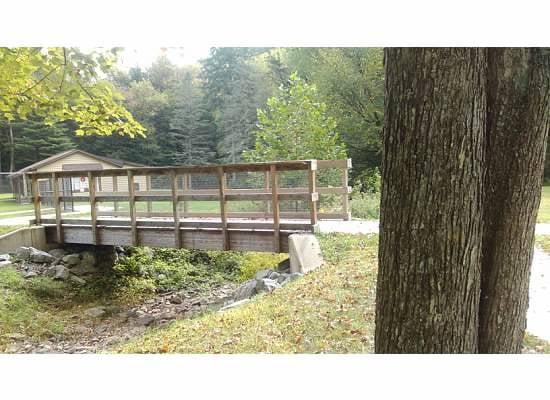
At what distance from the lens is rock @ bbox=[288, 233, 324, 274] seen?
9.05 feet

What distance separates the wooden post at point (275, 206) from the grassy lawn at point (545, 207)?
1486 mm

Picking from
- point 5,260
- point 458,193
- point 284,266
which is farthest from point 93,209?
point 458,193

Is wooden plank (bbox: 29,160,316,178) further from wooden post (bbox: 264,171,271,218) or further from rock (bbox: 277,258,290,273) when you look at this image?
rock (bbox: 277,258,290,273)

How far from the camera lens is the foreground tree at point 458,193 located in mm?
960

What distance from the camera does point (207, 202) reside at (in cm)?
327

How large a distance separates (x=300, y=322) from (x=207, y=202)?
1533 mm

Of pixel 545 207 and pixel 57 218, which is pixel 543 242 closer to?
pixel 545 207

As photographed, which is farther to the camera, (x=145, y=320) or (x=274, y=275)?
(x=145, y=320)

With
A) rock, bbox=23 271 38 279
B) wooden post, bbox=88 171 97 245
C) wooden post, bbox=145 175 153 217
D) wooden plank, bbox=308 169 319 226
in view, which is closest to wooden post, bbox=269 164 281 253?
wooden plank, bbox=308 169 319 226

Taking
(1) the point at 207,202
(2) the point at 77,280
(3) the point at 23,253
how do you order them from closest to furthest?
1. (1) the point at 207,202
2. (3) the point at 23,253
3. (2) the point at 77,280

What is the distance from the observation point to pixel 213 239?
3.28 meters

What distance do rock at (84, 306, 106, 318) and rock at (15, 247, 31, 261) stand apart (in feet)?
2.17
